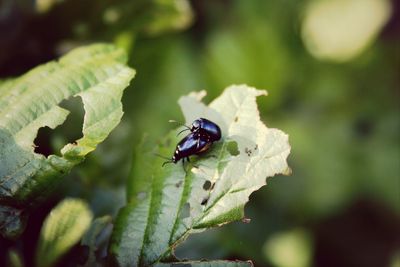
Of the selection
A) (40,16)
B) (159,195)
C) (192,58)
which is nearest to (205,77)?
(192,58)

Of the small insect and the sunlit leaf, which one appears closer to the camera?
the small insect

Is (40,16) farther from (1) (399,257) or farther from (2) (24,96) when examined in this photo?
(1) (399,257)

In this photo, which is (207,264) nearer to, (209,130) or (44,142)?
(209,130)

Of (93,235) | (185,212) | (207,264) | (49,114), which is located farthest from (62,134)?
(207,264)

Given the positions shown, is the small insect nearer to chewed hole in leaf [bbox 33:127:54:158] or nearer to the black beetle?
the black beetle

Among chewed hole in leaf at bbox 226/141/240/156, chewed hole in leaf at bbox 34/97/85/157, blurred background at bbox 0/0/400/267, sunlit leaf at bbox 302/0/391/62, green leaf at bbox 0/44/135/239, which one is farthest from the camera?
sunlit leaf at bbox 302/0/391/62

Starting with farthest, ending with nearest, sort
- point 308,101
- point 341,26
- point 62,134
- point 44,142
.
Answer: point 341,26
point 308,101
point 62,134
point 44,142

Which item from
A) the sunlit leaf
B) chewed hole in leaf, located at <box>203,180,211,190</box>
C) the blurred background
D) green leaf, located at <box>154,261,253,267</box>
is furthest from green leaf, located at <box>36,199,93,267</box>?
the sunlit leaf
